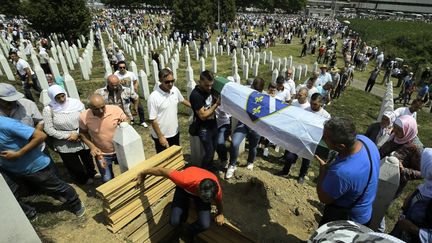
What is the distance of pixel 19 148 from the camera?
310 cm

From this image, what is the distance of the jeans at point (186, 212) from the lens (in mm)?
3578

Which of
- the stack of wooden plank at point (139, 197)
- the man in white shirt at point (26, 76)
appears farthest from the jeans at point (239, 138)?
the man in white shirt at point (26, 76)

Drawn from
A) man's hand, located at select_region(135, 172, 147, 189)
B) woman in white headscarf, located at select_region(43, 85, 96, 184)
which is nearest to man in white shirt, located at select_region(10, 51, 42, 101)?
woman in white headscarf, located at select_region(43, 85, 96, 184)

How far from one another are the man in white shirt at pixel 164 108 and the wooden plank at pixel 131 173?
331 millimetres

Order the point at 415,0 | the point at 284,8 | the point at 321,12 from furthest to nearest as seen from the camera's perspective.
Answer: the point at 415,0
the point at 321,12
the point at 284,8

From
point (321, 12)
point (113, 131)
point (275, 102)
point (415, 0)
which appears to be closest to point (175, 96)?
point (113, 131)

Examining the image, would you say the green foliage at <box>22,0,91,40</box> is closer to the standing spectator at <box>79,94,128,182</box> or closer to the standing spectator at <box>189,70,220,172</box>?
the standing spectator at <box>79,94,128,182</box>

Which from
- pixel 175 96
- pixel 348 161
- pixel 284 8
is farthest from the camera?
pixel 284 8

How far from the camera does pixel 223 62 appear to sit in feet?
Result: 61.1

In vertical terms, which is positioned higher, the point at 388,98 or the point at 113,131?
the point at 113,131

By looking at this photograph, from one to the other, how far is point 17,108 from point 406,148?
19.1ft

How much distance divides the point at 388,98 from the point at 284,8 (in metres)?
81.1

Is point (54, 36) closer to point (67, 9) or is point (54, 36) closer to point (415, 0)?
point (67, 9)

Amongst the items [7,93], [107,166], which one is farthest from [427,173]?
[7,93]
